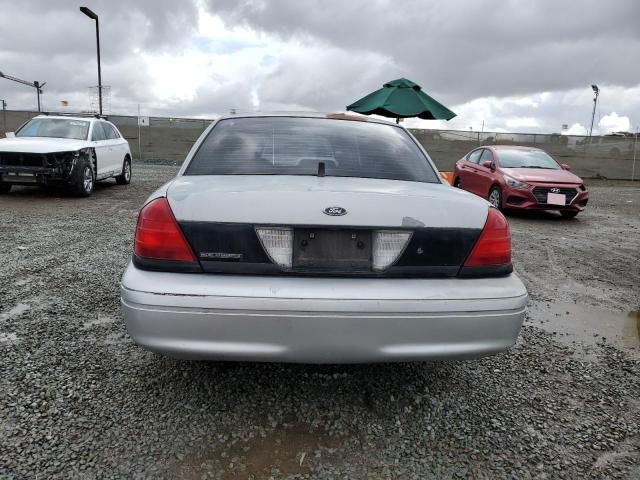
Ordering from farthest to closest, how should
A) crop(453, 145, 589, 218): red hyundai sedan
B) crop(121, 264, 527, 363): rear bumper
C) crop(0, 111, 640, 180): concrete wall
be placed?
1. crop(0, 111, 640, 180): concrete wall
2. crop(453, 145, 589, 218): red hyundai sedan
3. crop(121, 264, 527, 363): rear bumper

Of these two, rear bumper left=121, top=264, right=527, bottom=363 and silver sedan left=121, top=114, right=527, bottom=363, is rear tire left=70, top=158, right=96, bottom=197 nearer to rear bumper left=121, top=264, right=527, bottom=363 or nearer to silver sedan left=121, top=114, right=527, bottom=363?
silver sedan left=121, top=114, right=527, bottom=363

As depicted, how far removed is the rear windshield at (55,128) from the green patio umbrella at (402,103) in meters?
5.86

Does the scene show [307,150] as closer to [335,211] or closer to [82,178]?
[335,211]

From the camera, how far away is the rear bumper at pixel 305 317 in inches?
76.3

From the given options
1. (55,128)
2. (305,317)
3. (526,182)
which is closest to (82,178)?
(55,128)

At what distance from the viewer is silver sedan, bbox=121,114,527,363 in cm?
195

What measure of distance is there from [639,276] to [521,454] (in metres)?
3.91

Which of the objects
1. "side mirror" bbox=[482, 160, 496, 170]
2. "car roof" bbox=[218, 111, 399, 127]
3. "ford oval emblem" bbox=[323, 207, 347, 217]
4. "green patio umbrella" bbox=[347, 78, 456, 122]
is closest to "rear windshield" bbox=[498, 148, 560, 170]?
"side mirror" bbox=[482, 160, 496, 170]

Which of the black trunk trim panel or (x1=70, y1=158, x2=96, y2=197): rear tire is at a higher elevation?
the black trunk trim panel

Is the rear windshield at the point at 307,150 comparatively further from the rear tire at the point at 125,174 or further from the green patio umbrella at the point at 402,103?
the rear tire at the point at 125,174

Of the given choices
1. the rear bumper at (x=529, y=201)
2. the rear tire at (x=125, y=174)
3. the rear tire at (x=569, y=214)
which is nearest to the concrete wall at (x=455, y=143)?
the rear tire at (x=125, y=174)

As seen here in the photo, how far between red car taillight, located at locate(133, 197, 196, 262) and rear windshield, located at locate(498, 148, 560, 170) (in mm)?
8638

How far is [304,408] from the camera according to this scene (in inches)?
92.7

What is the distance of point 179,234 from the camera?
2043mm
